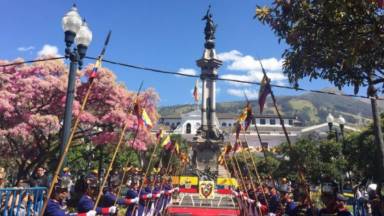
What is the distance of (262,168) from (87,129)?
41434 mm

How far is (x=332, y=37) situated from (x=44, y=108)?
14.0 meters

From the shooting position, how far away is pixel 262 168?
56812 mm

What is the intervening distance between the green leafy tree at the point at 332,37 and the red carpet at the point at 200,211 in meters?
10.2

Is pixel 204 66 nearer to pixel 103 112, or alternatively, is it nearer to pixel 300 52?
pixel 103 112

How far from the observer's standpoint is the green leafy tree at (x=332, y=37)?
679 cm

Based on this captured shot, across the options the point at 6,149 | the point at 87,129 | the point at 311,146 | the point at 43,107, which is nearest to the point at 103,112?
the point at 87,129

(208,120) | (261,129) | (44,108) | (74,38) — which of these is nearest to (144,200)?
(74,38)

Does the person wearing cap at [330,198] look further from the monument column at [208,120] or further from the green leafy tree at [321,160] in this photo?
the monument column at [208,120]

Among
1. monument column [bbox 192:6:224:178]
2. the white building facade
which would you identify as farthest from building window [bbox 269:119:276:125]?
monument column [bbox 192:6:224:178]

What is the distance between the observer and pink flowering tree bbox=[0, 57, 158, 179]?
16.1 meters

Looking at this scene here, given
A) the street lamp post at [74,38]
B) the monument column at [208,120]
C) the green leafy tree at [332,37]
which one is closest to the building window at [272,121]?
the monument column at [208,120]

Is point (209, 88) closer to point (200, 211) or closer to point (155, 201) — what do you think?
point (200, 211)

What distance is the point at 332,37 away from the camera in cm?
754

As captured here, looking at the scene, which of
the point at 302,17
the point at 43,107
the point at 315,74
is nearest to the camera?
the point at 302,17
